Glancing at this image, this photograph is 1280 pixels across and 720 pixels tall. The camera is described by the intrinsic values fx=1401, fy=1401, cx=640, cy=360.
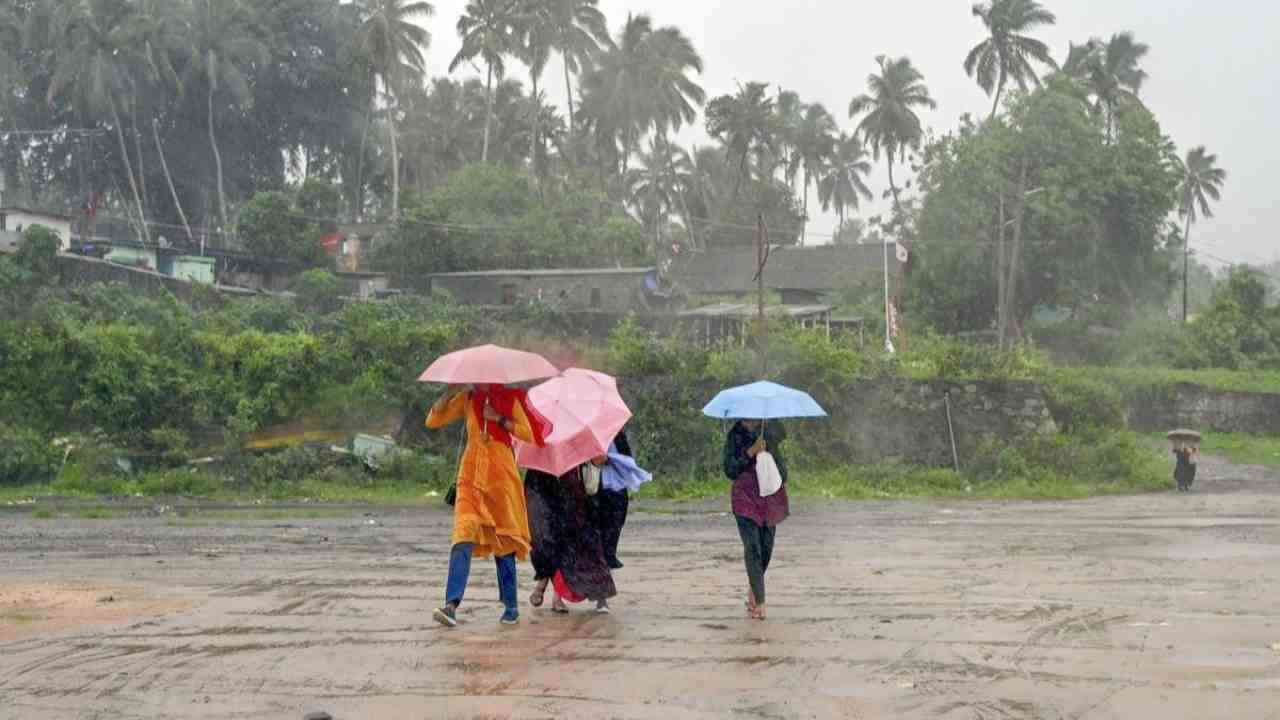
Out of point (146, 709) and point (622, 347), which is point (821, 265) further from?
point (146, 709)

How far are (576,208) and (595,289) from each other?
9.24m

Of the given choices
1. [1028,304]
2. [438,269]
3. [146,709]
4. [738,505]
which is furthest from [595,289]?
[146,709]

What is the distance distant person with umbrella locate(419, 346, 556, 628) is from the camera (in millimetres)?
9828

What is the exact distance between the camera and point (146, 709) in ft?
24.9

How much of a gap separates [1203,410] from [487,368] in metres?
33.6

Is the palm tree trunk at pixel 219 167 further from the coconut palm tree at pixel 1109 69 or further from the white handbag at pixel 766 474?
the white handbag at pixel 766 474

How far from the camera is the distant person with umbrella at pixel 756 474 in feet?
34.1

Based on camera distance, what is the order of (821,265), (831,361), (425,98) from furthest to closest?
1. (425,98)
2. (821,265)
3. (831,361)

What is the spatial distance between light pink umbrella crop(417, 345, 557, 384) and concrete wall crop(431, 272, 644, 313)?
116 ft

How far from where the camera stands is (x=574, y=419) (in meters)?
10.5

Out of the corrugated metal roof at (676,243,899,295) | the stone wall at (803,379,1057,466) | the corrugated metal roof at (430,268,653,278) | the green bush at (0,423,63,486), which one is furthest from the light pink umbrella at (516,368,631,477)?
the corrugated metal roof at (676,243,899,295)

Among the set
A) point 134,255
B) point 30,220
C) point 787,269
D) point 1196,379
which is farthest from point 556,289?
point 1196,379

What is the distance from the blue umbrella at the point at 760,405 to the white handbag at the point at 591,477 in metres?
1.02

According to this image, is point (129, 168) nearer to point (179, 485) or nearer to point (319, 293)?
point (319, 293)
